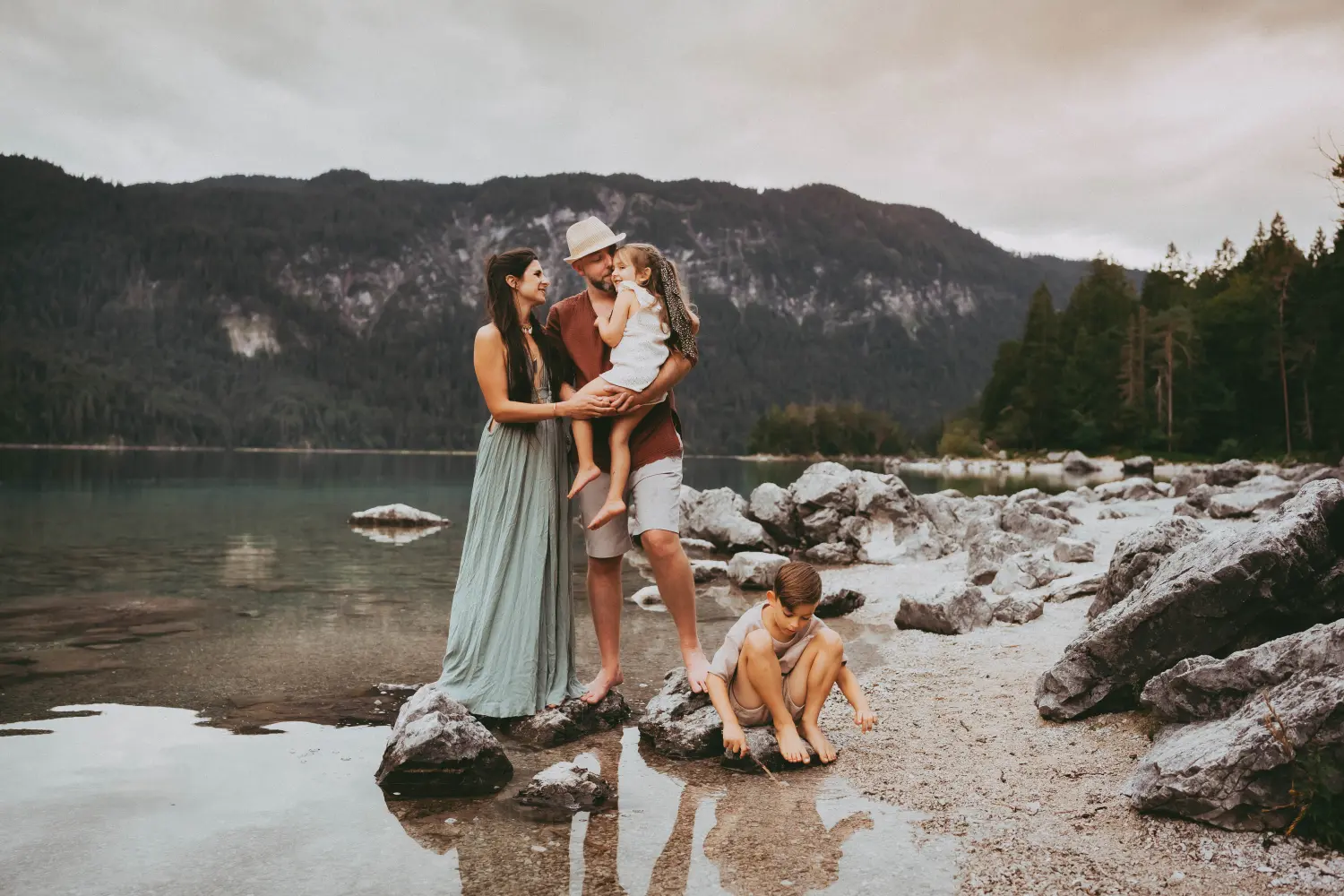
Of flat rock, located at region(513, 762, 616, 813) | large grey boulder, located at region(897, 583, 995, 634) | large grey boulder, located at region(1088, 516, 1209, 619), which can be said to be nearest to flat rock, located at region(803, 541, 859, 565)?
large grey boulder, located at region(897, 583, 995, 634)

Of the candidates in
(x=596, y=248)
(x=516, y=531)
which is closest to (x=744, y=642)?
(x=516, y=531)

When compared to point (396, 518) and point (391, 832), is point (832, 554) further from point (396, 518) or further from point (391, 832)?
point (396, 518)

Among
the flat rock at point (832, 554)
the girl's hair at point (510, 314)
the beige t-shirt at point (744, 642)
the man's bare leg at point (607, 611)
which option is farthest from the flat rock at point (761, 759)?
the flat rock at point (832, 554)

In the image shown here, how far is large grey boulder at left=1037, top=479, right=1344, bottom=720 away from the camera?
4730 millimetres

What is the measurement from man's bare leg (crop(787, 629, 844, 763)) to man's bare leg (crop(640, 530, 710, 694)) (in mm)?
707

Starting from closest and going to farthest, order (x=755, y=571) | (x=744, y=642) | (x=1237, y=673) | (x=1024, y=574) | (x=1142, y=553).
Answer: (x=1237, y=673)
(x=744, y=642)
(x=1142, y=553)
(x=1024, y=574)
(x=755, y=571)

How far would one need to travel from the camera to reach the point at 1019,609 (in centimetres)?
879

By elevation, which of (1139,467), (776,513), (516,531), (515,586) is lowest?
(1139,467)

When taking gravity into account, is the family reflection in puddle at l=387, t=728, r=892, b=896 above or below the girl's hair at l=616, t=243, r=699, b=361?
below

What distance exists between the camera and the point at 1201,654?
4695 mm

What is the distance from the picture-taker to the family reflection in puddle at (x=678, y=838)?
3.66m

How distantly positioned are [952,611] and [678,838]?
5512 mm

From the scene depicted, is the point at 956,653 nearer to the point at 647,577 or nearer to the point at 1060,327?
the point at 647,577

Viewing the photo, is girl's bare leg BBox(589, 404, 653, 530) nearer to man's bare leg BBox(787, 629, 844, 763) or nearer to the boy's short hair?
the boy's short hair
